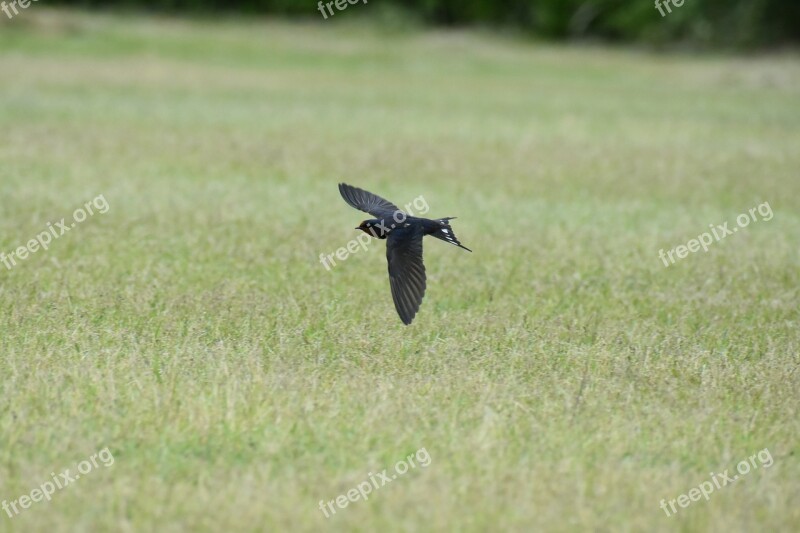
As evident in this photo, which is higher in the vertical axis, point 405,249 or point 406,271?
point 405,249

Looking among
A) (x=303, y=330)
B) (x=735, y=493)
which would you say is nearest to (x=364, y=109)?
(x=303, y=330)

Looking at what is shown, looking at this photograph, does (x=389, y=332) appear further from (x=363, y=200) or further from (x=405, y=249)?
(x=363, y=200)

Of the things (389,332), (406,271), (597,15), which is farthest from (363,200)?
(597,15)

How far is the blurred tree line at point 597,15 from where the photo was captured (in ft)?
163

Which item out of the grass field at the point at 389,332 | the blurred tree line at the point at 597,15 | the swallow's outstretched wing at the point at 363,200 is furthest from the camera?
the blurred tree line at the point at 597,15

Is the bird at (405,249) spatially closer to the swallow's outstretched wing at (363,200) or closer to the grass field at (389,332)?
the swallow's outstretched wing at (363,200)

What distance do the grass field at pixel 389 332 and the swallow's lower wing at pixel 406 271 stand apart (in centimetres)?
36

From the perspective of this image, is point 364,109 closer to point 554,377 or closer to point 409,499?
point 554,377

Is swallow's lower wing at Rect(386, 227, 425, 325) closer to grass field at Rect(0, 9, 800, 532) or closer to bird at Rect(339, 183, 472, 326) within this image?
bird at Rect(339, 183, 472, 326)

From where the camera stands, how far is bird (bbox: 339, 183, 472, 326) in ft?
24.8

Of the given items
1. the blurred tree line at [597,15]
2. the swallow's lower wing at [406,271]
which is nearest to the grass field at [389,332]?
the swallow's lower wing at [406,271]

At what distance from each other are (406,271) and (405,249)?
0.72 ft

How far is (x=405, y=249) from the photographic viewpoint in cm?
790

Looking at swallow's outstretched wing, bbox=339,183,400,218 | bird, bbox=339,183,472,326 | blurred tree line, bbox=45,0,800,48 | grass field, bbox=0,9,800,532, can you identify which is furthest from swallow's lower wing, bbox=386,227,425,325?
blurred tree line, bbox=45,0,800,48
